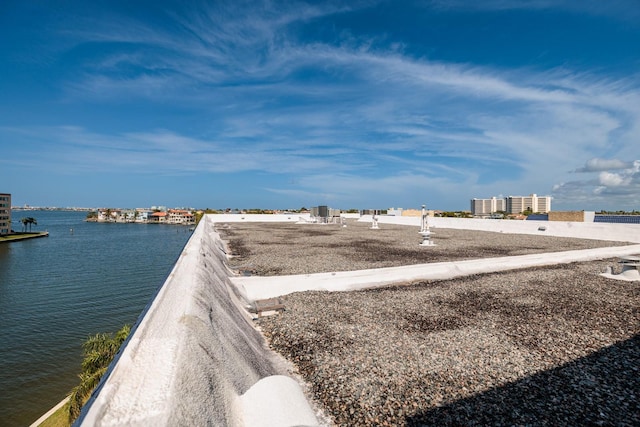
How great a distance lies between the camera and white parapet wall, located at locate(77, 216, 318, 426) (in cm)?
227

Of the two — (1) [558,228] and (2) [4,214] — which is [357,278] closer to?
(1) [558,228]

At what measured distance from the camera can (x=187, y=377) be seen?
8.88 ft

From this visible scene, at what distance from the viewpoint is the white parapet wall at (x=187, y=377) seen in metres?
2.27

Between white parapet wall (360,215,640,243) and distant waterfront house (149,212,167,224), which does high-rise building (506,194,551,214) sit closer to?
white parapet wall (360,215,640,243)

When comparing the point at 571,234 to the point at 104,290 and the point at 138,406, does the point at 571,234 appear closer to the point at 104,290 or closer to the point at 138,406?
the point at 138,406

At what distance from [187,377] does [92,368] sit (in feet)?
25.9

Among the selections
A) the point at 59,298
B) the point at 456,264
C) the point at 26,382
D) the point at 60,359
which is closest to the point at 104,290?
the point at 59,298

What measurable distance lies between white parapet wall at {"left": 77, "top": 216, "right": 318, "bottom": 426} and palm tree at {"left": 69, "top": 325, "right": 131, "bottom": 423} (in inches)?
89.0

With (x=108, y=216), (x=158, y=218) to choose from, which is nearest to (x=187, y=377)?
(x=158, y=218)

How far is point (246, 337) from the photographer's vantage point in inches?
195

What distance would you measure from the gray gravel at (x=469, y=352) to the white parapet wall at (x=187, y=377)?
625 millimetres

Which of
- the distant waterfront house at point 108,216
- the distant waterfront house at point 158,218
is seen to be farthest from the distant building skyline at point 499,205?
the distant waterfront house at point 108,216

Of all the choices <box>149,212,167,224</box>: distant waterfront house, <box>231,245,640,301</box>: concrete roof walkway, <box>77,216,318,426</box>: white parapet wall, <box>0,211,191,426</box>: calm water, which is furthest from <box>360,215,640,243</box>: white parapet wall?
<box>149,212,167,224</box>: distant waterfront house

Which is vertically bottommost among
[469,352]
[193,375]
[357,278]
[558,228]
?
[469,352]
